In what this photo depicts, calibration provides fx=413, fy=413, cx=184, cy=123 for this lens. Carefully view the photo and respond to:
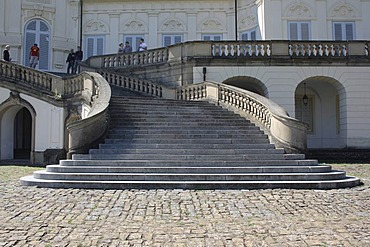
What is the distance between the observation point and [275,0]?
24891mm

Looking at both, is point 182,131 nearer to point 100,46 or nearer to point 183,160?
point 183,160

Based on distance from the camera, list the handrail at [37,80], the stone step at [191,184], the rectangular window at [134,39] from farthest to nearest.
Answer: the rectangular window at [134,39] → the handrail at [37,80] → the stone step at [191,184]

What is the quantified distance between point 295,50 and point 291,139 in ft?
29.0

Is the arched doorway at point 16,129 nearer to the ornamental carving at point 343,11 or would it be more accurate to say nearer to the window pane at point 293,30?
the window pane at point 293,30

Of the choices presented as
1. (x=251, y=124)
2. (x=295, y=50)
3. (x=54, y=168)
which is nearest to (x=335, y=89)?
(x=295, y=50)

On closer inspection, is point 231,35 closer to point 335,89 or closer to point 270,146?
point 335,89

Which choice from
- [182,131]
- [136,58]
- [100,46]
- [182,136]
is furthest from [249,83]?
[100,46]

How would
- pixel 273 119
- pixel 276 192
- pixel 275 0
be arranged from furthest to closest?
pixel 275 0 → pixel 273 119 → pixel 276 192

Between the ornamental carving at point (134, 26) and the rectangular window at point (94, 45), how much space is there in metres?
1.80

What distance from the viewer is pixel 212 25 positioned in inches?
→ 1101

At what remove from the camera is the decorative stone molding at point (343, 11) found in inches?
1000

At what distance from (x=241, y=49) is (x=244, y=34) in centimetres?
719

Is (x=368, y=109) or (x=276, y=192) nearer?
(x=276, y=192)

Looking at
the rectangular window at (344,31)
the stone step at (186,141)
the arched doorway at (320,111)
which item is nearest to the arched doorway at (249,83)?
the arched doorway at (320,111)
